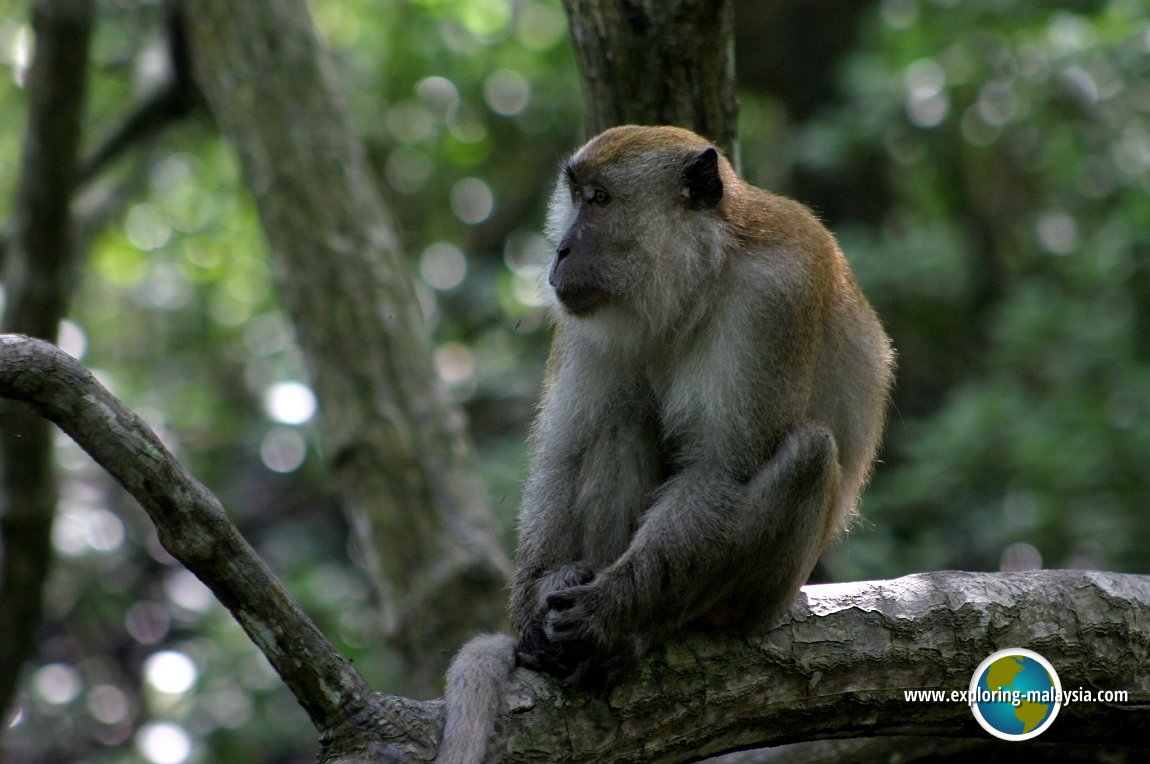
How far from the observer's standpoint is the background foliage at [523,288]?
8820 millimetres

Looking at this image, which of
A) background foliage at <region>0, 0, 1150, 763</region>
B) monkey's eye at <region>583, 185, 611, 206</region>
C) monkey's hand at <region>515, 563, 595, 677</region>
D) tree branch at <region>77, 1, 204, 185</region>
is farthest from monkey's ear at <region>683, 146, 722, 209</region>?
tree branch at <region>77, 1, 204, 185</region>

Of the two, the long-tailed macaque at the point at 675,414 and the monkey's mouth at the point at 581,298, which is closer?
Answer: the long-tailed macaque at the point at 675,414

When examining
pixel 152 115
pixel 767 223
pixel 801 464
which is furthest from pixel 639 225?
pixel 152 115

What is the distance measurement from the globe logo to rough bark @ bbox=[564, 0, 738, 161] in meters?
2.61

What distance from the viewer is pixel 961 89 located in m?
10.9

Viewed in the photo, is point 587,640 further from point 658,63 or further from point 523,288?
point 523,288

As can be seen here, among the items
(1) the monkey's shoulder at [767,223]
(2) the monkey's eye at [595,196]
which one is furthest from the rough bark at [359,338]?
(1) the monkey's shoulder at [767,223]

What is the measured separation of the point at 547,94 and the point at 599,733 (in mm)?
8485

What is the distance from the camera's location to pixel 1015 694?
449 cm

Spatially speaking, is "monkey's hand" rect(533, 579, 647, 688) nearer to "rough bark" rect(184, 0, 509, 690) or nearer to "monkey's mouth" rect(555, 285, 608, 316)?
"monkey's mouth" rect(555, 285, 608, 316)

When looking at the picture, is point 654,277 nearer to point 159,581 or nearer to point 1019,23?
point 1019,23

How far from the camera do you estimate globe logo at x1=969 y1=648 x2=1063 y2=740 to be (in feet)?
14.7

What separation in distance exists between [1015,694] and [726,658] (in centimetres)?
114

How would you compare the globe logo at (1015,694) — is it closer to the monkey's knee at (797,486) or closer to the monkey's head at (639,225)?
the monkey's knee at (797,486)
